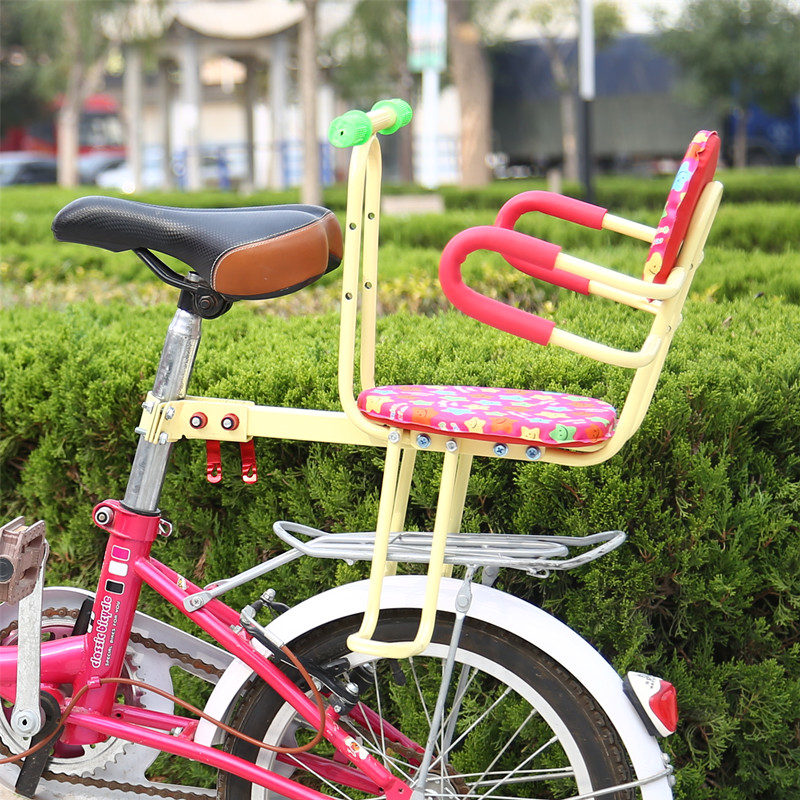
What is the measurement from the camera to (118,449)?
2707 mm

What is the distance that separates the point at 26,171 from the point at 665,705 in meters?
27.7

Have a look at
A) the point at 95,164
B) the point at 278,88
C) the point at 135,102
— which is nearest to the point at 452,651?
the point at 278,88

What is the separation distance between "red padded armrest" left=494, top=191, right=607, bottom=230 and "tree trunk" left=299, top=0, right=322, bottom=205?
11009 millimetres

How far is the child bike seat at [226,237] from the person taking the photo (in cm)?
187

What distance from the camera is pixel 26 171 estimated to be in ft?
87.8

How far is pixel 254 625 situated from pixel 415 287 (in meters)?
3.01

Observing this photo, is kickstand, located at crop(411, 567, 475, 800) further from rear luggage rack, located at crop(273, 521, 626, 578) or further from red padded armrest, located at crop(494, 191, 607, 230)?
red padded armrest, located at crop(494, 191, 607, 230)

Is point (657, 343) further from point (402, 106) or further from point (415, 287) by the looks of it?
point (415, 287)

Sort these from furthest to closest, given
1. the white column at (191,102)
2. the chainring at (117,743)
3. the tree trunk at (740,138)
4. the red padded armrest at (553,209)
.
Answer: the tree trunk at (740,138) → the white column at (191,102) → the chainring at (117,743) → the red padded armrest at (553,209)

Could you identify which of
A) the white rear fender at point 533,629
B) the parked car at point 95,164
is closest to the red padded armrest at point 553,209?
the white rear fender at point 533,629

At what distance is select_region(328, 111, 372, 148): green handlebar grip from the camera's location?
63.2 inches

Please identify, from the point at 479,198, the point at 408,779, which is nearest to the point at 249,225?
the point at 408,779

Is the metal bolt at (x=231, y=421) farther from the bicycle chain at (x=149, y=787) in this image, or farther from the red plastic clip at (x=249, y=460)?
the bicycle chain at (x=149, y=787)

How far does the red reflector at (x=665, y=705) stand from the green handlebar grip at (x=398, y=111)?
1.11 meters
